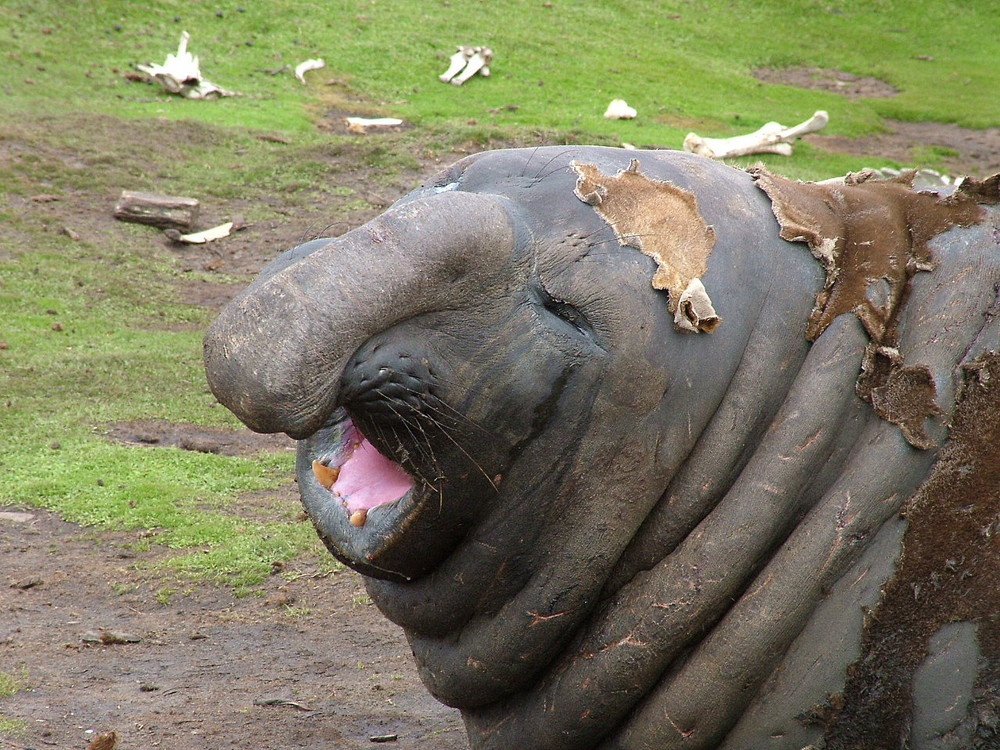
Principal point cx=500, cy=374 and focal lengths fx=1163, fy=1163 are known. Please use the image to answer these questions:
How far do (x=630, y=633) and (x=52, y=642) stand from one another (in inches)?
131

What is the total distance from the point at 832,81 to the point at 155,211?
1404 cm

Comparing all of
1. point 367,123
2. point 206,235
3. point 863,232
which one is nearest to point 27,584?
point 863,232

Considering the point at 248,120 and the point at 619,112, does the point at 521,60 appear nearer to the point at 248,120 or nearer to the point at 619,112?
the point at 619,112

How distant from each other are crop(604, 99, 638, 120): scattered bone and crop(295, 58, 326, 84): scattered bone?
16.0ft

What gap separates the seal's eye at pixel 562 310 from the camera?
9.87ft

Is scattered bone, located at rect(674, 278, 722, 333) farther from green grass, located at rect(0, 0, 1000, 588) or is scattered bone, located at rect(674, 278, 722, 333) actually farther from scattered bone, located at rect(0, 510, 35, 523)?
scattered bone, located at rect(0, 510, 35, 523)

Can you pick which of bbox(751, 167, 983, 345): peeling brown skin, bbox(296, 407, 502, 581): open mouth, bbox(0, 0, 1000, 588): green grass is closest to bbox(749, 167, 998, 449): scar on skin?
bbox(751, 167, 983, 345): peeling brown skin

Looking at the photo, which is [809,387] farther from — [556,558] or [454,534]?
[454,534]

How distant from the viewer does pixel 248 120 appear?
15.7 m

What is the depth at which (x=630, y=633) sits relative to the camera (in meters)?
3.09

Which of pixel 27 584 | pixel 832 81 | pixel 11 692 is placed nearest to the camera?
pixel 11 692

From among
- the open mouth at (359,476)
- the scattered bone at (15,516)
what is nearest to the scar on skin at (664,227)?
the open mouth at (359,476)

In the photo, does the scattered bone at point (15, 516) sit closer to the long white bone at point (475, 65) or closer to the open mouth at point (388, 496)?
the open mouth at point (388, 496)

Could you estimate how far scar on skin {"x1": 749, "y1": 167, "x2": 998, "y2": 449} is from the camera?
10.1ft
